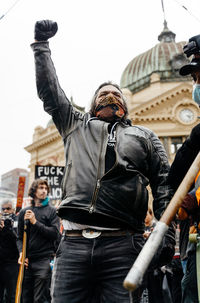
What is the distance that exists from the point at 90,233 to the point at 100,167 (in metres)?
0.43

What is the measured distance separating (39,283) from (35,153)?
37.2 meters

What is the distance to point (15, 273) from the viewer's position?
5.93 meters

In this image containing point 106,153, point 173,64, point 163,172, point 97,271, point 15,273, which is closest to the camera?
point 97,271

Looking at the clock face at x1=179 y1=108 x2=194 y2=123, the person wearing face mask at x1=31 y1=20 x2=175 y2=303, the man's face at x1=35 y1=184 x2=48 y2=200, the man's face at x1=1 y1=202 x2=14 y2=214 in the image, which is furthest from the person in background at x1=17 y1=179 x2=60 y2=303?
the clock face at x1=179 y1=108 x2=194 y2=123

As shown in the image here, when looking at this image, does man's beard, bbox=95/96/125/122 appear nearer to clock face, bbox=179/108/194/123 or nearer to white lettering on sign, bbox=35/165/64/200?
white lettering on sign, bbox=35/165/64/200

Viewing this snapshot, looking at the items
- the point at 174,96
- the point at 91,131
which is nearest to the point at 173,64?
the point at 174,96

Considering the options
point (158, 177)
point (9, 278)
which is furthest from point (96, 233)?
point (9, 278)

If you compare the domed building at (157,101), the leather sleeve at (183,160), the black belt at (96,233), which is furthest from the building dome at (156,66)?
the black belt at (96,233)

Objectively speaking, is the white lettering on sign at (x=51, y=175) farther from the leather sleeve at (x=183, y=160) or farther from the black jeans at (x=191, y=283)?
the leather sleeve at (x=183, y=160)

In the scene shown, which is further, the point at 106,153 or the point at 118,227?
the point at 106,153

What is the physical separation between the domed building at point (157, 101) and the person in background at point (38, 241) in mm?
26043

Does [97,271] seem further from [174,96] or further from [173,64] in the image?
[173,64]

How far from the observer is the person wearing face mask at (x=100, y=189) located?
217 centimetres

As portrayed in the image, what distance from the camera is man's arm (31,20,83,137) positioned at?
8.23 ft
